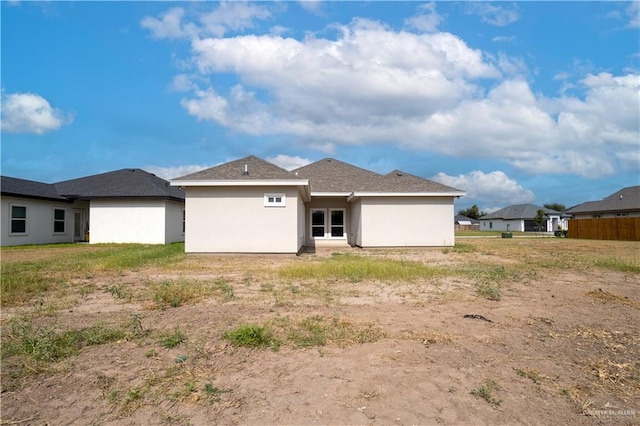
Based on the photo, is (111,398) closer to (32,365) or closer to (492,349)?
(32,365)

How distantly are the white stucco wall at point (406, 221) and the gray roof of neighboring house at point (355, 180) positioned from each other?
0.60m

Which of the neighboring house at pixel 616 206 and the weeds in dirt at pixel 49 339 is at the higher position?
the neighboring house at pixel 616 206

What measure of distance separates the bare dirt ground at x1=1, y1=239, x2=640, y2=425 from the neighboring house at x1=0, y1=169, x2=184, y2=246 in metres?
14.6

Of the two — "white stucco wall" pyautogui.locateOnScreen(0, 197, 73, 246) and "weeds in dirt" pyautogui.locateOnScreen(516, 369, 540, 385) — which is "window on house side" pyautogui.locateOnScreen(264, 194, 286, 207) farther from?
"white stucco wall" pyautogui.locateOnScreen(0, 197, 73, 246)

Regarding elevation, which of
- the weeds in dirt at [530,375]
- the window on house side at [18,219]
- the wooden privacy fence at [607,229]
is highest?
the window on house side at [18,219]

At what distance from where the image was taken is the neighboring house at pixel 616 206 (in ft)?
122

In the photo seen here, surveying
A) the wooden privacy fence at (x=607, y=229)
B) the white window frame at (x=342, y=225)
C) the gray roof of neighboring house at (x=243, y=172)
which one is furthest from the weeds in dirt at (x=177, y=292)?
the wooden privacy fence at (x=607, y=229)

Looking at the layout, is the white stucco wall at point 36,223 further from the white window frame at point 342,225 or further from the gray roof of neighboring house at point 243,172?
the white window frame at point 342,225

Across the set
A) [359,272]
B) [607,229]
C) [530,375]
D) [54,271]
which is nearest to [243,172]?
[54,271]

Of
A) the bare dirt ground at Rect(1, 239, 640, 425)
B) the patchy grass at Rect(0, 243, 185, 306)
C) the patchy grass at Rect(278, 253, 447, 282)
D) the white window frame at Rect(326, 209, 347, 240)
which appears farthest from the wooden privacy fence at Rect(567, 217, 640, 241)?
the patchy grass at Rect(0, 243, 185, 306)

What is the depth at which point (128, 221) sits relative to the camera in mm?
20719

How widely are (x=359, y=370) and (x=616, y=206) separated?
152ft

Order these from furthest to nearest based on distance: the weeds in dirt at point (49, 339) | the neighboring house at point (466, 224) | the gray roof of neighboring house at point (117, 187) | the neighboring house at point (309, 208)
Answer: the neighboring house at point (466, 224)
the gray roof of neighboring house at point (117, 187)
the neighboring house at point (309, 208)
the weeds in dirt at point (49, 339)

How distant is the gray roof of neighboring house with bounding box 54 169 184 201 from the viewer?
20.5 metres
